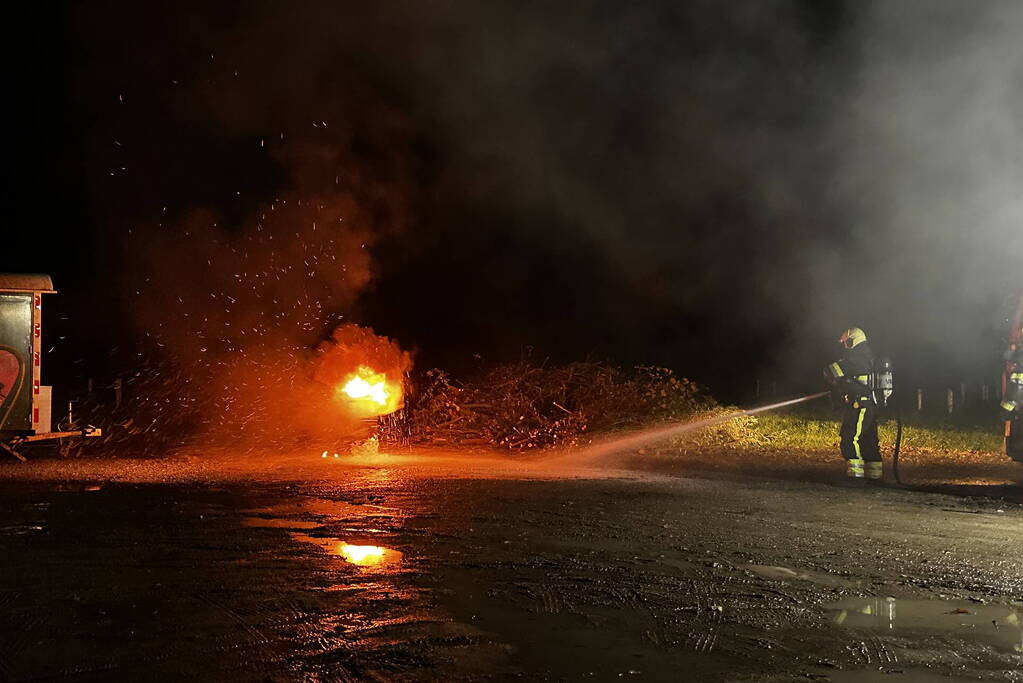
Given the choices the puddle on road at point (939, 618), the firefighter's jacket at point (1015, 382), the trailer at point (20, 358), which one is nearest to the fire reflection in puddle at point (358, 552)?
the puddle on road at point (939, 618)

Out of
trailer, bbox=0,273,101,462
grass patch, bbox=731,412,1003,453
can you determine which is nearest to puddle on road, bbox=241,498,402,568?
trailer, bbox=0,273,101,462

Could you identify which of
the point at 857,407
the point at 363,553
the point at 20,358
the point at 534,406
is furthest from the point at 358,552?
the point at 534,406

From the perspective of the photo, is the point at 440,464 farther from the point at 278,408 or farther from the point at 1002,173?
the point at 1002,173

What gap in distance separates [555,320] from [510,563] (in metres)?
18.3

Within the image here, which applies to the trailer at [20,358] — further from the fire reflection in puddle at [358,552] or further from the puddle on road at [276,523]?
the fire reflection in puddle at [358,552]

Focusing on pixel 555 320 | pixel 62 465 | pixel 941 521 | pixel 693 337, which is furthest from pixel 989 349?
pixel 62 465

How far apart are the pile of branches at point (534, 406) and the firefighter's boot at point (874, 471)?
15.9ft

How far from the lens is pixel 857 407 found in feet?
40.3

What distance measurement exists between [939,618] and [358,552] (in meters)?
3.52

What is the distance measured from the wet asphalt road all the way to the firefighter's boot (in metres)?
2.22

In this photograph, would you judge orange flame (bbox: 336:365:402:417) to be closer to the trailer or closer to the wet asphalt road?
the trailer

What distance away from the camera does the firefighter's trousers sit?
1194 cm

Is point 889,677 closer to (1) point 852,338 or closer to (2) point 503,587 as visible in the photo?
(2) point 503,587

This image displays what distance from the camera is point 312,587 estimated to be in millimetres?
5617
